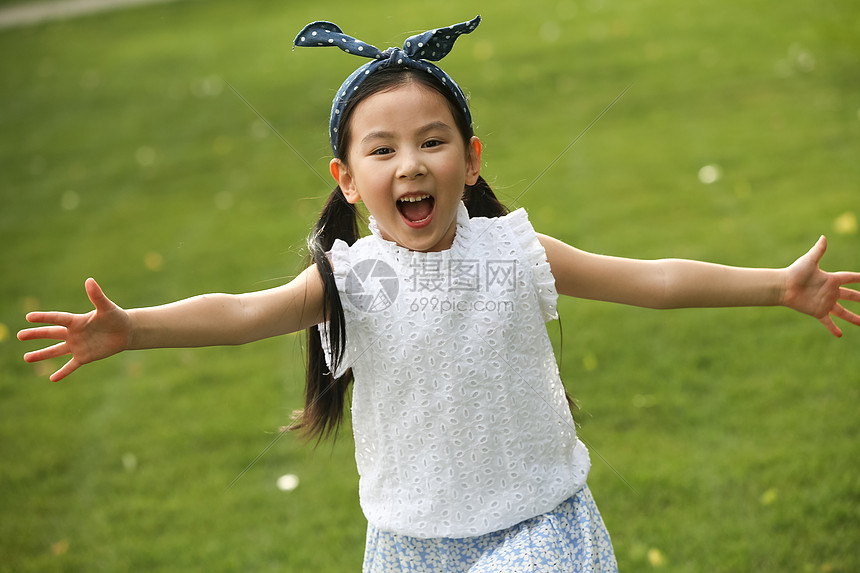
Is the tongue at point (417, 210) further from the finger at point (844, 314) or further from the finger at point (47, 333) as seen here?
the finger at point (844, 314)

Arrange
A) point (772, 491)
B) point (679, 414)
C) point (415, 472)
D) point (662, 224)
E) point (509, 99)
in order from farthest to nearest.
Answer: point (509, 99), point (662, 224), point (679, 414), point (772, 491), point (415, 472)

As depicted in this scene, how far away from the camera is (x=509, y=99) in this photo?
25.6ft

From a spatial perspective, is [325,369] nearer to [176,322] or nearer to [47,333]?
[176,322]

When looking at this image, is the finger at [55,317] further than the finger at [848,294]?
No

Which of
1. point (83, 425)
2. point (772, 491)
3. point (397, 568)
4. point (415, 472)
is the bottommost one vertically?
point (83, 425)

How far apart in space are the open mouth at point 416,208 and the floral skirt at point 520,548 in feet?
2.21

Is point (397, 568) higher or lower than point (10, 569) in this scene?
higher

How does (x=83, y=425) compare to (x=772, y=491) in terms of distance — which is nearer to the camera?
(x=772, y=491)

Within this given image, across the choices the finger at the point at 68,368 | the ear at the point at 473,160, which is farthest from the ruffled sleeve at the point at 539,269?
the finger at the point at 68,368

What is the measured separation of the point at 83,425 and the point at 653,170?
12.5 feet

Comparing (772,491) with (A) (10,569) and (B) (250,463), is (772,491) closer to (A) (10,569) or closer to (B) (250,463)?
(B) (250,463)

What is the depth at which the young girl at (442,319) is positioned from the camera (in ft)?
6.15

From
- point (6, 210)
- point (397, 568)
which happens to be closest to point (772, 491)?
point (397, 568)

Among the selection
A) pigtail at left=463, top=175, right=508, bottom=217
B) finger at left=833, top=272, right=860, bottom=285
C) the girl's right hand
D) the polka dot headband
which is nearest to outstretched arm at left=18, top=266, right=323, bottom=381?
the girl's right hand
